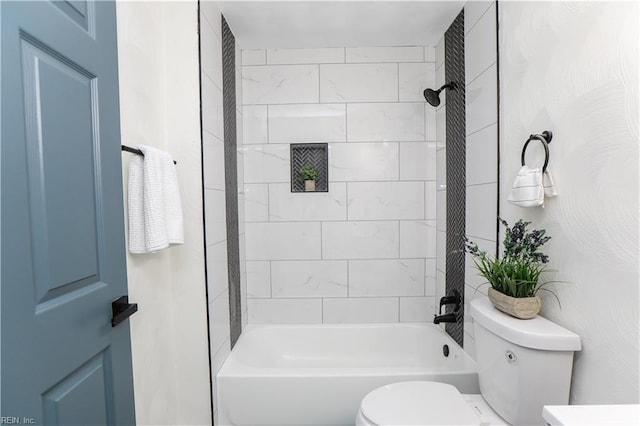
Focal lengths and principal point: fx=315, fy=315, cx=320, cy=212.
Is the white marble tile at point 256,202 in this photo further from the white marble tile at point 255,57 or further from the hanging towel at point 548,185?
the hanging towel at point 548,185

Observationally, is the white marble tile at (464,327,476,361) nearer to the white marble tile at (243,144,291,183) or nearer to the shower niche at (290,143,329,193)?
the shower niche at (290,143,329,193)

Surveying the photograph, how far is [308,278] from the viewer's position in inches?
91.6

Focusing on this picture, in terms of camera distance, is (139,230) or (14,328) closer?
(14,328)

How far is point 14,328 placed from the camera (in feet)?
2.24

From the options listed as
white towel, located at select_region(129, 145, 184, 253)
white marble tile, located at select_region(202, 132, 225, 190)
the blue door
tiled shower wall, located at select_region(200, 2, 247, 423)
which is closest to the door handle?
the blue door

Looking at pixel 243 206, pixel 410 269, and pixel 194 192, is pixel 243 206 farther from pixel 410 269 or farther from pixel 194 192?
pixel 410 269

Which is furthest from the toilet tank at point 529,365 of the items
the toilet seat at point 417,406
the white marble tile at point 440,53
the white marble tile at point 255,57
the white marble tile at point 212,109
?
the white marble tile at point 255,57

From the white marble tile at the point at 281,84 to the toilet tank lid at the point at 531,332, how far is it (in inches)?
69.1

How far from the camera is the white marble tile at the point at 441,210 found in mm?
2137

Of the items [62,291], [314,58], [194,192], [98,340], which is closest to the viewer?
[62,291]

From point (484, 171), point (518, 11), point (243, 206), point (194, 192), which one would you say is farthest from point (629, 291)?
point (243, 206)

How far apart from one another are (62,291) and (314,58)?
6.67ft

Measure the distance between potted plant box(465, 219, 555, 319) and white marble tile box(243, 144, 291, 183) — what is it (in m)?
1.45

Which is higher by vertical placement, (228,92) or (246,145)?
(228,92)
